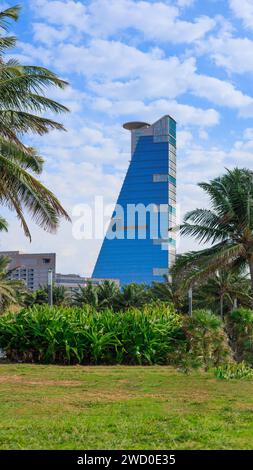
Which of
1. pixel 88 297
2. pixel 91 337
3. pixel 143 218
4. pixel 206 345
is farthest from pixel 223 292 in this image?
pixel 143 218

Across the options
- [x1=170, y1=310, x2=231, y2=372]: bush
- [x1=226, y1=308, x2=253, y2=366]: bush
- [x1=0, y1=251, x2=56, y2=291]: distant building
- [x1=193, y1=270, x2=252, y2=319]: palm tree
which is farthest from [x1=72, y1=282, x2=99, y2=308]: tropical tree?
[x1=170, y1=310, x2=231, y2=372]: bush

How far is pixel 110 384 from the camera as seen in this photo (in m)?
12.4

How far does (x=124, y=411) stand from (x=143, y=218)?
378ft

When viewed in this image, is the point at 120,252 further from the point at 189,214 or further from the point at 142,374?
the point at 142,374

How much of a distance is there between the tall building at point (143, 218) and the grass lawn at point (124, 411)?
10739cm

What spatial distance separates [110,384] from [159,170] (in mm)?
112508

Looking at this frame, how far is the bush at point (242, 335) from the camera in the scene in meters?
16.3

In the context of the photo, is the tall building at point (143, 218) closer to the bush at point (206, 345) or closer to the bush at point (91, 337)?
the bush at point (91, 337)

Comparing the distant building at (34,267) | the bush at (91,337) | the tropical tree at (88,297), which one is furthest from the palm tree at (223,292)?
the distant building at (34,267)

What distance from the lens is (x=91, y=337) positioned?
1756 centimetres

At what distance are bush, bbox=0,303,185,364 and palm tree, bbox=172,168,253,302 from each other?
17.6 ft

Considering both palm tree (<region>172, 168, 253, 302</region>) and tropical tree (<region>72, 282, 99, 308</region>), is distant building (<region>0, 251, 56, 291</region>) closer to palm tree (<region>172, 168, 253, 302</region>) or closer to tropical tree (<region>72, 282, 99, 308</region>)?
tropical tree (<region>72, 282, 99, 308</region>)

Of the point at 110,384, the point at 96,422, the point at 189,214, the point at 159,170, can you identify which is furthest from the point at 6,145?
the point at 159,170

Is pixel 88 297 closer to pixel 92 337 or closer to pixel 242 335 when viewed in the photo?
pixel 92 337
